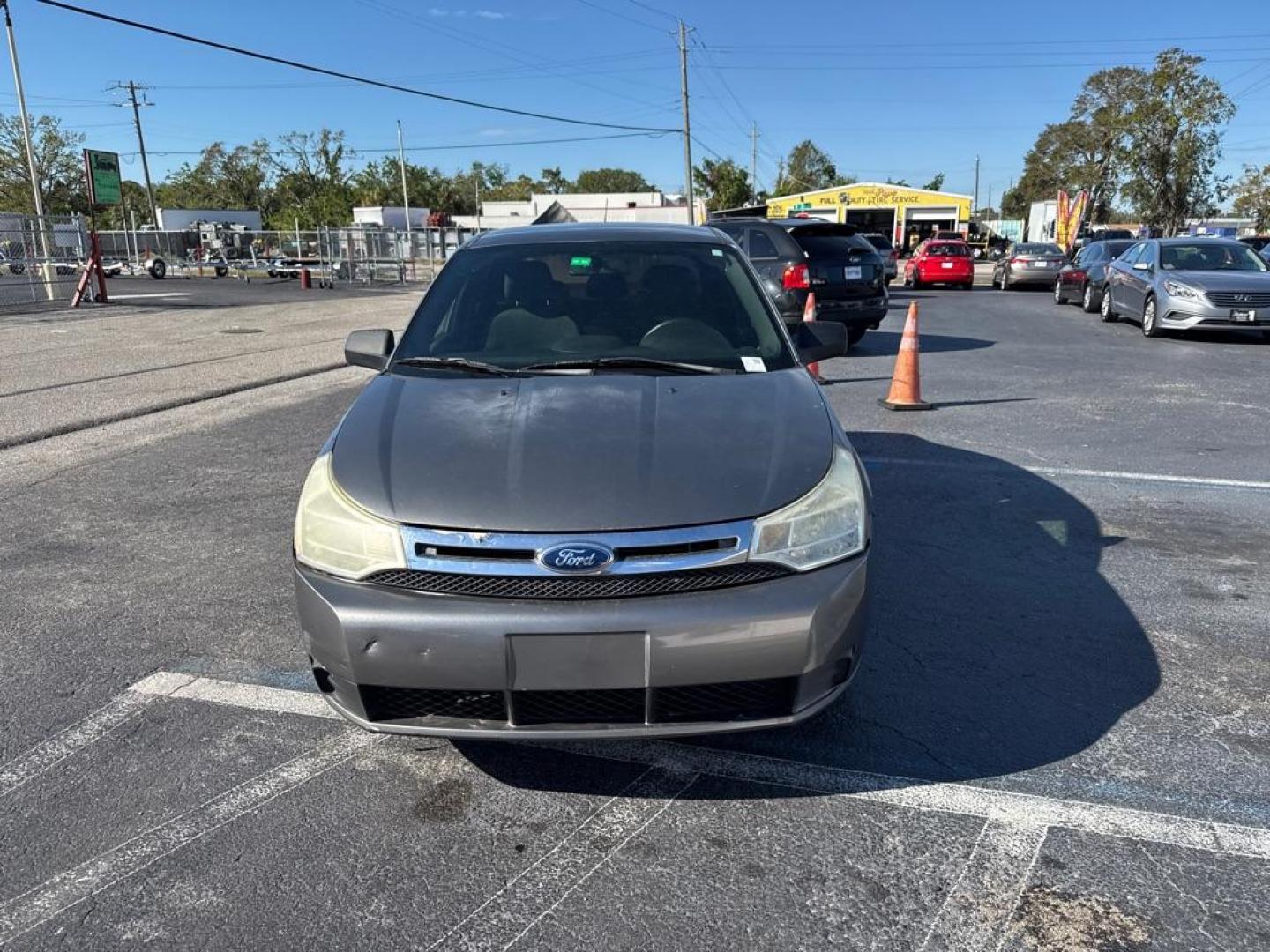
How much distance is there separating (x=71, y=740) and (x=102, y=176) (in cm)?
3003

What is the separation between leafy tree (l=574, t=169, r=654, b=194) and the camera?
124125mm

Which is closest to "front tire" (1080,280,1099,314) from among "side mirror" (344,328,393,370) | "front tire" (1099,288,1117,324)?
"front tire" (1099,288,1117,324)

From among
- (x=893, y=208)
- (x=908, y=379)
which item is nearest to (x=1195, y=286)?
(x=908, y=379)

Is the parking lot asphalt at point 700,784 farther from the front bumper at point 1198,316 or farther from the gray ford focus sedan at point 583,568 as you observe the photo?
the front bumper at point 1198,316

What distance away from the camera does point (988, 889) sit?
2.27 meters

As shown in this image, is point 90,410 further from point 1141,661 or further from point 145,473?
point 1141,661

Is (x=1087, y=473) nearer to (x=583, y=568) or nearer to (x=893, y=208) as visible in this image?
(x=583, y=568)

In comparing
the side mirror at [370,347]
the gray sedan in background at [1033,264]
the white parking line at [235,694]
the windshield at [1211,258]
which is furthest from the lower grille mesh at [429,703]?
the gray sedan in background at [1033,264]

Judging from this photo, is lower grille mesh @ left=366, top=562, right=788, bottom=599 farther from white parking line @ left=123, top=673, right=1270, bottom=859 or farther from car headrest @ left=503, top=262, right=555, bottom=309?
car headrest @ left=503, top=262, right=555, bottom=309

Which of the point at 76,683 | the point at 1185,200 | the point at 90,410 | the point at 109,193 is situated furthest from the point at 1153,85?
the point at 76,683

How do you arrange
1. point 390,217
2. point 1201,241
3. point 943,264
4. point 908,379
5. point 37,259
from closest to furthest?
point 908,379
point 1201,241
point 37,259
point 943,264
point 390,217

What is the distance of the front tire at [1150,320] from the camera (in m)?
13.4

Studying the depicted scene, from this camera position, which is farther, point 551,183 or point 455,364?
point 551,183

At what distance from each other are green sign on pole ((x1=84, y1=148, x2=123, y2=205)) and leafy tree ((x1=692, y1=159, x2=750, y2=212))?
57966 millimetres
